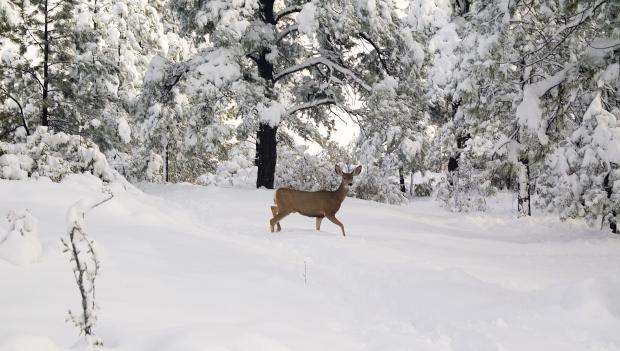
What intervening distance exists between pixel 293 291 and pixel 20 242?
7.97 ft

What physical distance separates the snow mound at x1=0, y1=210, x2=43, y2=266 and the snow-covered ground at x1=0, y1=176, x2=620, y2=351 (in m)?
0.08

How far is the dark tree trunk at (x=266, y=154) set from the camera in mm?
15453

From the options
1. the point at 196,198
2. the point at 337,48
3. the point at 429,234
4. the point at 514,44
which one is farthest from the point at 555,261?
the point at 337,48

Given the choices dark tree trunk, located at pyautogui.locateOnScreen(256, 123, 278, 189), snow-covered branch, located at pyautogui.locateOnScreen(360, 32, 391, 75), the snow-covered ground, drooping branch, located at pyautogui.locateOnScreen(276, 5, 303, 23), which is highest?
drooping branch, located at pyautogui.locateOnScreen(276, 5, 303, 23)

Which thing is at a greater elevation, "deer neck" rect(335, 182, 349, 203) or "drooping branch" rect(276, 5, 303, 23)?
"drooping branch" rect(276, 5, 303, 23)

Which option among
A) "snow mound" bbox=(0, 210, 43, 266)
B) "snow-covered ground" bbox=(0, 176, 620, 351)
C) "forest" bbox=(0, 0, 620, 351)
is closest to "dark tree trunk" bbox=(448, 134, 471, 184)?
"forest" bbox=(0, 0, 620, 351)

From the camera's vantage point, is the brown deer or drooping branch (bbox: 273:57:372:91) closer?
the brown deer

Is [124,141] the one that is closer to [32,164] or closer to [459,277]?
[32,164]

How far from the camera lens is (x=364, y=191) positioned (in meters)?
21.7

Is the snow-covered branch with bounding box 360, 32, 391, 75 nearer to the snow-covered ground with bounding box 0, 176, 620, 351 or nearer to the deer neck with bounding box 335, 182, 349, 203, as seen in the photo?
the deer neck with bounding box 335, 182, 349, 203

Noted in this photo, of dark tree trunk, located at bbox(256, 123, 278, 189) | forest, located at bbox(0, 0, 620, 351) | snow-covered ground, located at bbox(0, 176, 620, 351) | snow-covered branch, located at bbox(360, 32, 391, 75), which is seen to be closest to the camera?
snow-covered ground, located at bbox(0, 176, 620, 351)

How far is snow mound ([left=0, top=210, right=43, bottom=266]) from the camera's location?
14.0ft

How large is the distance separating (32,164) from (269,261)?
7.10m

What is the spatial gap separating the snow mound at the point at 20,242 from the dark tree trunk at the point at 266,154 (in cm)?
1064
